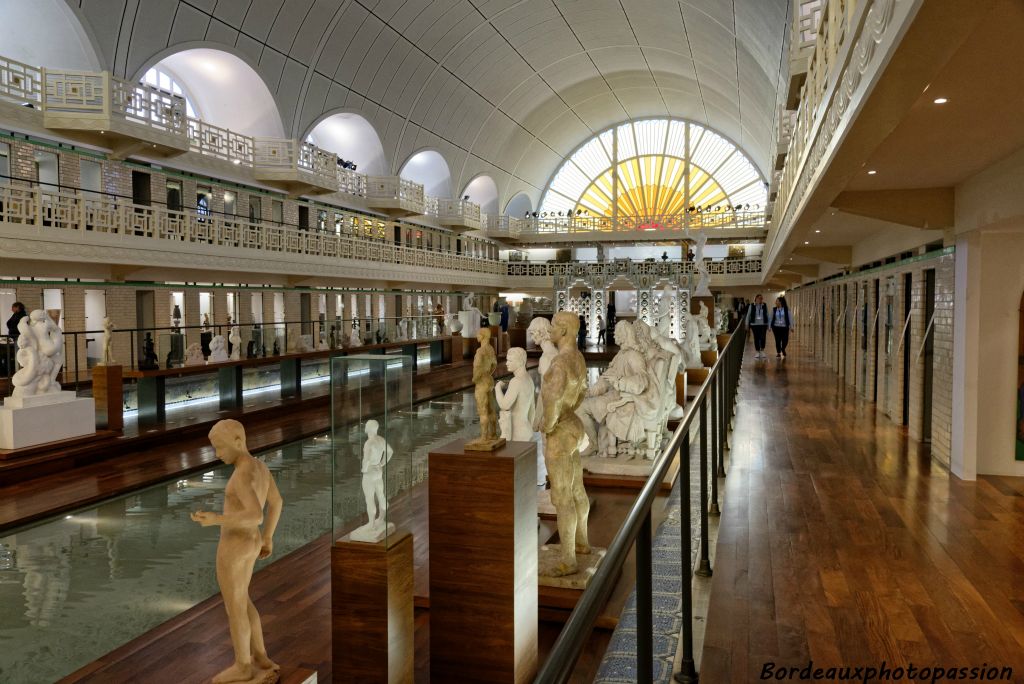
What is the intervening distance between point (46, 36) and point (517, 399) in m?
17.2

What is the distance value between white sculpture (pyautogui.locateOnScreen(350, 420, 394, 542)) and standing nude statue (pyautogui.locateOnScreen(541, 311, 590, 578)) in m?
1.30

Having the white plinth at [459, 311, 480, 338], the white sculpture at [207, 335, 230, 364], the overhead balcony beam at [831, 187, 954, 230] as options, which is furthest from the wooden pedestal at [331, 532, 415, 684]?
the white plinth at [459, 311, 480, 338]

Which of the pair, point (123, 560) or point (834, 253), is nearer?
point (123, 560)

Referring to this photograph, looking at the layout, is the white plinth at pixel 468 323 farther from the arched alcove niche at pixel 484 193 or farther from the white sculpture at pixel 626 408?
the white sculpture at pixel 626 408

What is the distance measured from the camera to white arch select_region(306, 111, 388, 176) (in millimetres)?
31031

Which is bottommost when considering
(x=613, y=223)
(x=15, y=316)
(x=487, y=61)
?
(x=15, y=316)

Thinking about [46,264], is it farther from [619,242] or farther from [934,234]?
[619,242]

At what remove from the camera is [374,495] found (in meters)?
4.00

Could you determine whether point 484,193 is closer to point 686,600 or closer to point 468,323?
point 468,323

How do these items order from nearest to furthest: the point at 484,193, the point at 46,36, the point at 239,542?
the point at 239,542 → the point at 46,36 → the point at 484,193

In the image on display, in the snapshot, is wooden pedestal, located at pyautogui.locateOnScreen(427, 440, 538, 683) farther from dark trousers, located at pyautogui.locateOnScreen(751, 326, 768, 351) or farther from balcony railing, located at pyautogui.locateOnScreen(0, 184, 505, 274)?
dark trousers, located at pyautogui.locateOnScreen(751, 326, 768, 351)

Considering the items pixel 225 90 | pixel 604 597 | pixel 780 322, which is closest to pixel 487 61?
pixel 225 90

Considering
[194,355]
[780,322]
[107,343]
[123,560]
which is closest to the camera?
[123,560]

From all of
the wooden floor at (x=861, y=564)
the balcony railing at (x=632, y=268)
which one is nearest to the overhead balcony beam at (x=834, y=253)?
the wooden floor at (x=861, y=564)
